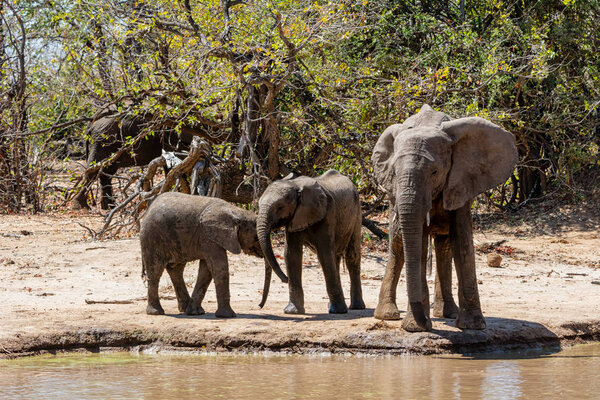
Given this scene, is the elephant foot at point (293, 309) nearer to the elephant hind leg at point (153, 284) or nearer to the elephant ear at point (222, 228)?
the elephant ear at point (222, 228)

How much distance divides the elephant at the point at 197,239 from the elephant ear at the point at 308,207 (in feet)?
1.49

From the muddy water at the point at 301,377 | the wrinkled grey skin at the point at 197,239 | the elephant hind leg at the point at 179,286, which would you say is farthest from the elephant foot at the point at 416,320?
the elephant hind leg at the point at 179,286

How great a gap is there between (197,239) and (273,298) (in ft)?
7.11

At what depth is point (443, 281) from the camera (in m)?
8.91

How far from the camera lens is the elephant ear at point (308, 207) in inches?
351

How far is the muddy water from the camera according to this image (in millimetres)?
6445

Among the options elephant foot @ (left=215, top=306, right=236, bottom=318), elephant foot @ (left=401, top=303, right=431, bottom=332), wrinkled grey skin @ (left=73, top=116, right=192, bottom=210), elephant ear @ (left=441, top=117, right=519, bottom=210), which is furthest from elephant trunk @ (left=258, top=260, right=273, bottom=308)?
wrinkled grey skin @ (left=73, top=116, right=192, bottom=210)

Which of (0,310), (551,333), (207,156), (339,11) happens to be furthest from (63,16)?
(551,333)

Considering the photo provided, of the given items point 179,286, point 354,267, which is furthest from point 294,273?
point 179,286

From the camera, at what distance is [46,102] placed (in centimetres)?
1738

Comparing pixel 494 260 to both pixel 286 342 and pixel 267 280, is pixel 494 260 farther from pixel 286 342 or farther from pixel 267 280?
pixel 286 342

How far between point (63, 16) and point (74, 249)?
4.02m

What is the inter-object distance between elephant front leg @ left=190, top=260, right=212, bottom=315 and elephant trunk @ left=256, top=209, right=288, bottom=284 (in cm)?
86

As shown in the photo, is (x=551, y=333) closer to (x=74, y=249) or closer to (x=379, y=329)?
(x=379, y=329)
